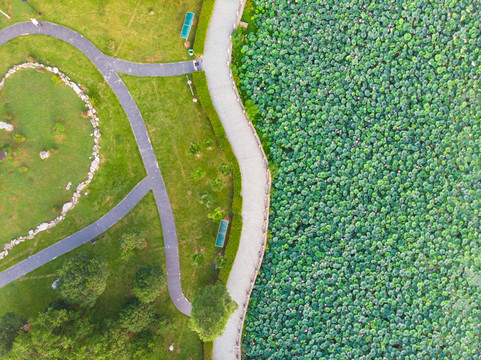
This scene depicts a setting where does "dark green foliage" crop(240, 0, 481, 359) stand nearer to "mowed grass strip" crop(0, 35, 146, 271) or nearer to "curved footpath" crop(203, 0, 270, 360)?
"curved footpath" crop(203, 0, 270, 360)

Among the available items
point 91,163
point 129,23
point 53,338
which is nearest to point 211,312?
point 53,338

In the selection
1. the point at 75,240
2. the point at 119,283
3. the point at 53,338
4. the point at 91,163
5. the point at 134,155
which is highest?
the point at 134,155

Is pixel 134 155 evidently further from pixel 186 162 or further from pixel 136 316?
pixel 136 316

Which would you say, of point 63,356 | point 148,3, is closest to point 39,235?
point 63,356

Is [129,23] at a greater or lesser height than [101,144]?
greater

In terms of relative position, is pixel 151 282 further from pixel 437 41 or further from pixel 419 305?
pixel 437 41

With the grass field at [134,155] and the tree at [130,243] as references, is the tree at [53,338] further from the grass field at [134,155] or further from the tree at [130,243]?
the tree at [130,243]
